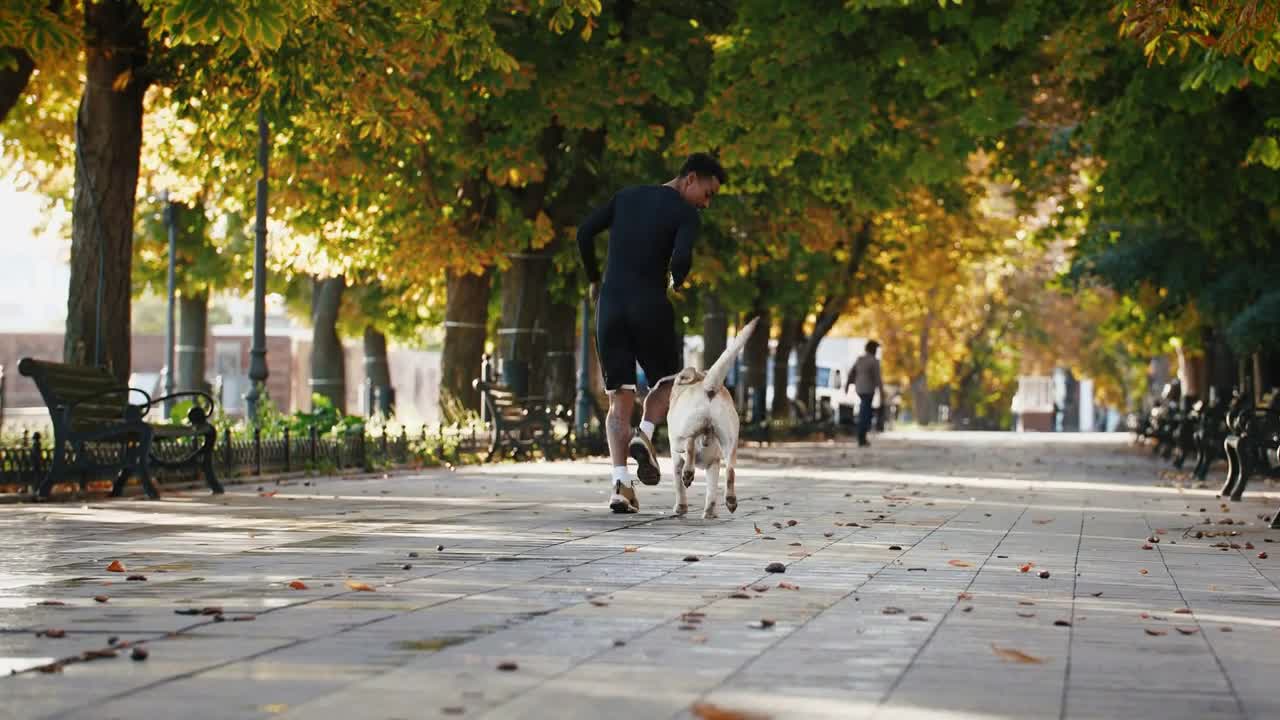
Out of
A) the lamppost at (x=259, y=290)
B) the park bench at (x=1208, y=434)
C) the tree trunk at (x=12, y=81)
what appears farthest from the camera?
the park bench at (x=1208, y=434)

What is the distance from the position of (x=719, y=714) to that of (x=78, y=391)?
1060cm

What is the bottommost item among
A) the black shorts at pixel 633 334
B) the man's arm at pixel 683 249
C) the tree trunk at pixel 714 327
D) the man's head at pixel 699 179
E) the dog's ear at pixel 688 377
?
the dog's ear at pixel 688 377

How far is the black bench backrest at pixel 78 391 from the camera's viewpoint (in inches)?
555

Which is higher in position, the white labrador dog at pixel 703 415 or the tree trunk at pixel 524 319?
the tree trunk at pixel 524 319

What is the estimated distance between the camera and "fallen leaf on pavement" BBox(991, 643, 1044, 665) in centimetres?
633

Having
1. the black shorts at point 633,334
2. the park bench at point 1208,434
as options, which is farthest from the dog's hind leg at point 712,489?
the park bench at point 1208,434

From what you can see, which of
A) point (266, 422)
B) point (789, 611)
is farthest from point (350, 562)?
point (266, 422)

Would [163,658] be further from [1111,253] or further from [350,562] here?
[1111,253]

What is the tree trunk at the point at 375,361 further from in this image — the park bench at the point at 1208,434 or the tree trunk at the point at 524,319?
the park bench at the point at 1208,434

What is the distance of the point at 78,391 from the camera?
14711 millimetres

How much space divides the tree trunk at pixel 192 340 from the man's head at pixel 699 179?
3189cm

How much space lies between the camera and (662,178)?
2884cm

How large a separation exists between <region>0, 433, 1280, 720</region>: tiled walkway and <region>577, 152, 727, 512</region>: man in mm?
1024

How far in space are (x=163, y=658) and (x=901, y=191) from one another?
31773 mm
